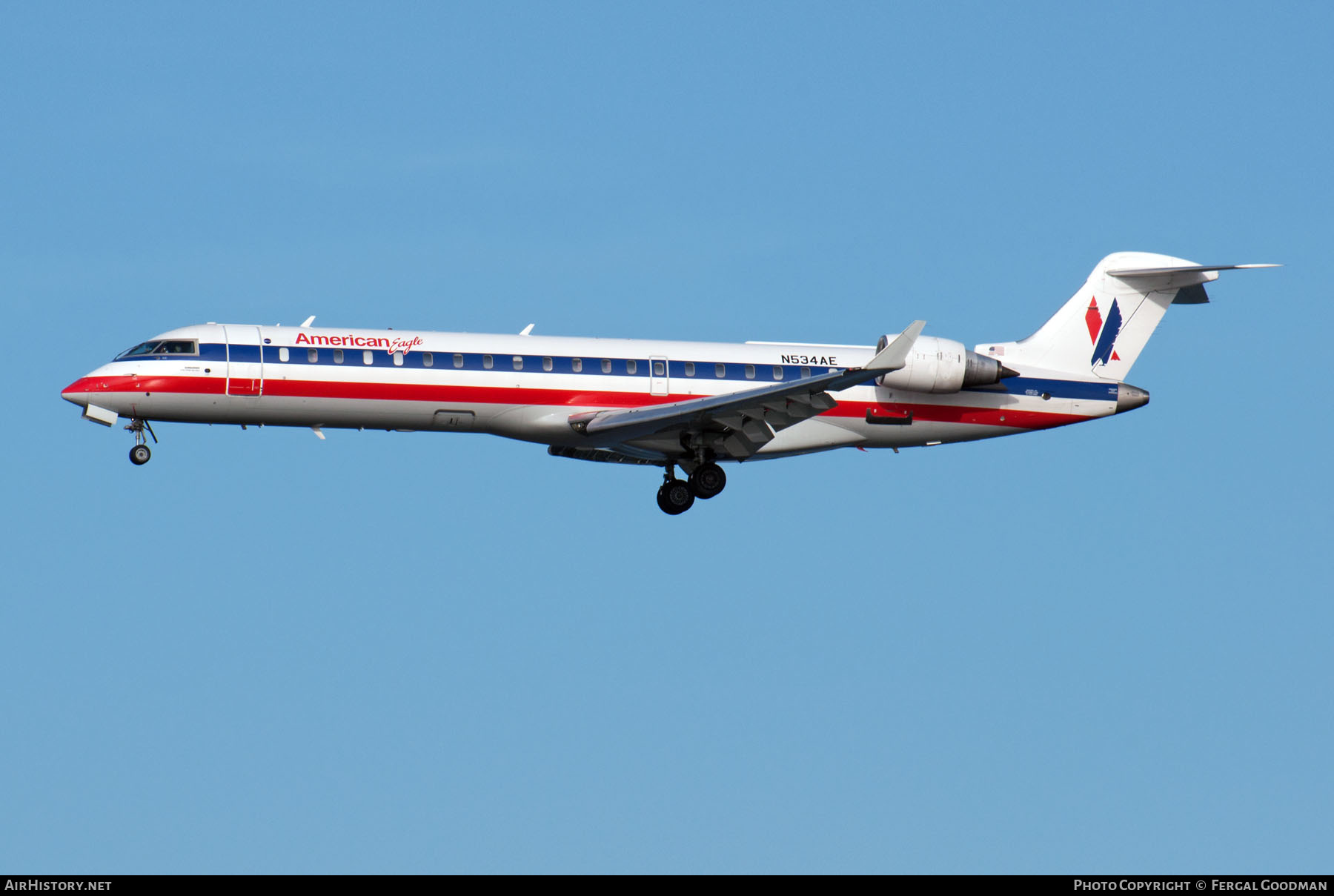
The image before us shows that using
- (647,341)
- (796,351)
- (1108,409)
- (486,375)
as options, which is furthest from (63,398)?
(1108,409)

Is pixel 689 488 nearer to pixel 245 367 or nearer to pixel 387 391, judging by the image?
pixel 387 391

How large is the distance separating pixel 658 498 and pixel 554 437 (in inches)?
114

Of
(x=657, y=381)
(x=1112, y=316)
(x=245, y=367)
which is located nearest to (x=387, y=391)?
(x=245, y=367)

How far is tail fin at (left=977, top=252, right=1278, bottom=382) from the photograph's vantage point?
37688mm

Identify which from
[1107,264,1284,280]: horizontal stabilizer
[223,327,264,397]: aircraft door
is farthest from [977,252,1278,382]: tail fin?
[223,327,264,397]: aircraft door

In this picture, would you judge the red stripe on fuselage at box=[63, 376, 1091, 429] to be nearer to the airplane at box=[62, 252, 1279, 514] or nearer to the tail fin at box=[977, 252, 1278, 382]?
the airplane at box=[62, 252, 1279, 514]

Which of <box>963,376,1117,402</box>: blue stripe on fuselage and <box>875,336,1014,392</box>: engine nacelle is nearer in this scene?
<box>875,336,1014,392</box>: engine nacelle

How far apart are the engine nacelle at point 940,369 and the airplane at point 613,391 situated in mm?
33

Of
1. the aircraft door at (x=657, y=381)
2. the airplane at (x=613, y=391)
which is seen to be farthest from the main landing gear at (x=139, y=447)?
the aircraft door at (x=657, y=381)

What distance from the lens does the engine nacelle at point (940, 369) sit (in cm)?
3538

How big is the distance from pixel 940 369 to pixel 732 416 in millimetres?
4653

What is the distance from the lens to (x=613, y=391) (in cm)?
3441

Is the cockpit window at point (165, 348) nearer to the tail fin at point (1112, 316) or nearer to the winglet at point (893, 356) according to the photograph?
the winglet at point (893, 356)

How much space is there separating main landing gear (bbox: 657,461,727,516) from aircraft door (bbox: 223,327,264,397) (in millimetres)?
8096
